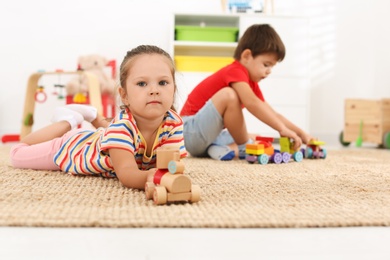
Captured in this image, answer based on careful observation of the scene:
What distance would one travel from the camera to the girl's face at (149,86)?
0.89m

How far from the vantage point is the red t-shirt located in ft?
→ 4.99

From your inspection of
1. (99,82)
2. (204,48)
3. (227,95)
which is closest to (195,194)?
(227,95)

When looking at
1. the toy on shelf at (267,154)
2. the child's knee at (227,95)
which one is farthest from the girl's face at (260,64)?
the toy on shelf at (267,154)

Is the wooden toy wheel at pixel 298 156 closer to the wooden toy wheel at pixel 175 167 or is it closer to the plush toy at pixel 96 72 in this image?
the wooden toy wheel at pixel 175 167

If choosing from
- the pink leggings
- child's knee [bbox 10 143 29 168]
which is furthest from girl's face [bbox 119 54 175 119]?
child's knee [bbox 10 143 29 168]

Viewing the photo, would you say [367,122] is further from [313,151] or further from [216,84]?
[216,84]

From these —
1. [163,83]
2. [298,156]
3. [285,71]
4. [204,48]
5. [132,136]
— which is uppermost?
[204,48]

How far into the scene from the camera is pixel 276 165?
4.36 ft

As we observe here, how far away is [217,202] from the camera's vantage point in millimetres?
733

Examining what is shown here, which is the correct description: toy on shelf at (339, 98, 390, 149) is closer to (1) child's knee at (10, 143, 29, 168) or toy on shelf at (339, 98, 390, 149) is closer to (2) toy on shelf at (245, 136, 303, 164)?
(2) toy on shelf at (245, 136, 303, 164)
